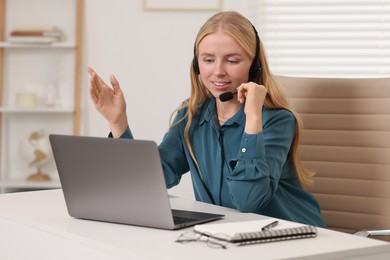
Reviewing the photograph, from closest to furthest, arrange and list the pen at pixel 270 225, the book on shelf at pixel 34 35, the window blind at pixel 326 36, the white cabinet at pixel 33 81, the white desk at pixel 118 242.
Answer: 1. the white desk at pixel 118 242
2. the pen at pixel 270 225
3. the window blind at pixel 326 36
4. the book on shelf at pixel 34 35
5. the white cabinet at pixel 33 81

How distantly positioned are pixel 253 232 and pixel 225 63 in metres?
0.85

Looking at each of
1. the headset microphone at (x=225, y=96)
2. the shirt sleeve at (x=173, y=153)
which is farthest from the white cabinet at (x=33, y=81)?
the headset microphone at (x=225, y=96)

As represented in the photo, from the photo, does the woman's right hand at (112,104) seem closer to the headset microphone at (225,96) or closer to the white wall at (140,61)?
the headset microphone at (225,96)

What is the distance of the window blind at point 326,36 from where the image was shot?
12.8 ft

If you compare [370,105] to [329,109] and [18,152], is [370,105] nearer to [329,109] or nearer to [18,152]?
[329,109]

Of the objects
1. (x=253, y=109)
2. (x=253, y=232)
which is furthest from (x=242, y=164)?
(x=253, y=232)

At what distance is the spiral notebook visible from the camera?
1495 millimetres

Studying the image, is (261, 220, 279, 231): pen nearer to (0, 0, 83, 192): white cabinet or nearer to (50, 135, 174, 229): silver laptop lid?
(50, 135, 174, 229): silver laptop lid

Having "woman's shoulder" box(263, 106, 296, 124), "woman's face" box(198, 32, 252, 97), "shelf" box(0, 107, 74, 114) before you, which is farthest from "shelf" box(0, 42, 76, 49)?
"woman's shoulder" box(263, 106, 296, 124)

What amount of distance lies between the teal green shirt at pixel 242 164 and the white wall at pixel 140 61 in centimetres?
183

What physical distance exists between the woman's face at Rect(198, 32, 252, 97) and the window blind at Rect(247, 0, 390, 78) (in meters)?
1.77

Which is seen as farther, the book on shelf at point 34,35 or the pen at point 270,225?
the book on shelf at point 34,35

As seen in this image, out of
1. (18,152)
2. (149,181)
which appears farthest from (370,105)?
(18,152)

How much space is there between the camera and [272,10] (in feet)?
13.4
